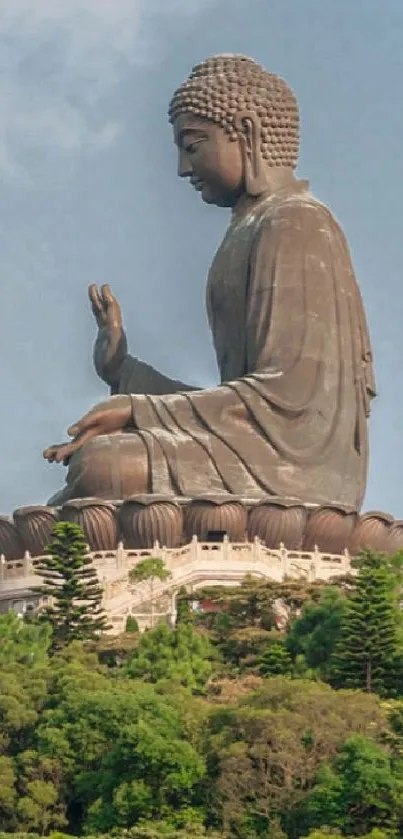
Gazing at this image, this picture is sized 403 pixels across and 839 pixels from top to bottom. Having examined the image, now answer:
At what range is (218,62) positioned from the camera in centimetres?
4212

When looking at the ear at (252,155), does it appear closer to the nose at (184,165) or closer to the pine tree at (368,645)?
the nose at (184,165)

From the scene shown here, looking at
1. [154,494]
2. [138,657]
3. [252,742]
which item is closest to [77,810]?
[252,742]

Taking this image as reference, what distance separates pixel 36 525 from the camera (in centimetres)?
3900

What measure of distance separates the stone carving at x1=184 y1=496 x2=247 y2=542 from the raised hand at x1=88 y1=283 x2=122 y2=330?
4544 millimetres

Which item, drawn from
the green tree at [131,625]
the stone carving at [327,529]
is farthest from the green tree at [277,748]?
the stone carving at [327,529]

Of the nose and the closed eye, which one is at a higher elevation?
the closed eye

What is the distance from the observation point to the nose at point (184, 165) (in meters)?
41.8

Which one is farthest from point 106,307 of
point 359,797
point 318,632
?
point 359,797

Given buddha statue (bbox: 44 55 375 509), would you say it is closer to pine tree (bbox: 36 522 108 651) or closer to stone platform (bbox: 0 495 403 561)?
stone platform (bbox: 0 495 403 561)

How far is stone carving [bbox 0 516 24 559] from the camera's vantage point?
39.4 m

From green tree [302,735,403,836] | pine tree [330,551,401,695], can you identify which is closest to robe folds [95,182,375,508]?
pine tree [330,551,401,695]

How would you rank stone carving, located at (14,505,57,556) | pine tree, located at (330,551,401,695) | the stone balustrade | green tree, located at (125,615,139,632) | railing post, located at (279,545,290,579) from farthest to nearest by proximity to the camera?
stone carving, located at (14,505,57,556) → railing post, located at (279,545,290,579) → the stone balustrade → green tree, located at (125,615,139,632) → pine tree, located at (330,551,401,695)

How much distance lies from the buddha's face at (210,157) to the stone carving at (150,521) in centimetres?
552

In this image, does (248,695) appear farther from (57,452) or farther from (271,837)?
(57,452)
